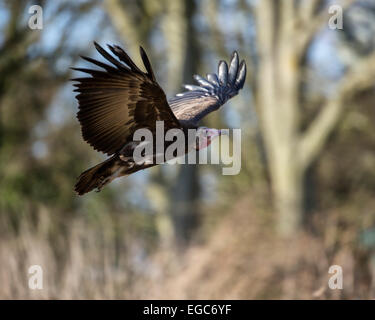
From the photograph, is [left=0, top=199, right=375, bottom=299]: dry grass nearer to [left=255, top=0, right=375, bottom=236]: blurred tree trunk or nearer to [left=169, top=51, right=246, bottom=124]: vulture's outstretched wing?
[left=255, top=0, right=375, bottom=236]: blurred tree trunk

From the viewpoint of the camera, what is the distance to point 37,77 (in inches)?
544

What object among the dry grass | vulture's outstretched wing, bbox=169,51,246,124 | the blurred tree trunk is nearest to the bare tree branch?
the blurred tree trunk

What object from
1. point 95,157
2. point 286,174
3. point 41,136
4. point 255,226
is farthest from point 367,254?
point 41,136

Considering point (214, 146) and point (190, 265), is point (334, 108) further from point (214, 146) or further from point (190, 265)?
point (190, 265)

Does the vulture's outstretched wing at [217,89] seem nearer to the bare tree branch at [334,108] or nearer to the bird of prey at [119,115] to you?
the bird of prey at [119,115]

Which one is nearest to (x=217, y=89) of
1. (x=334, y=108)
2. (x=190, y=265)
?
(x=190, y=265)

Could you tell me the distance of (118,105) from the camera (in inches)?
205

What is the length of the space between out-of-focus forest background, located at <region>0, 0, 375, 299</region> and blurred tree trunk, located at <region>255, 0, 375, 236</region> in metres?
0.03

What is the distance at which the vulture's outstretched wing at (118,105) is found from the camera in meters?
4.93

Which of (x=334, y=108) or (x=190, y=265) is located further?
(x=334, y=108)

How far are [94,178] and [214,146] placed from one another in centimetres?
990

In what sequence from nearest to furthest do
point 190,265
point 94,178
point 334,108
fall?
1. point 94,178
2. point 190,265
3. point 334,108

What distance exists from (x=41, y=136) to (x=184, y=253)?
6.54 meters

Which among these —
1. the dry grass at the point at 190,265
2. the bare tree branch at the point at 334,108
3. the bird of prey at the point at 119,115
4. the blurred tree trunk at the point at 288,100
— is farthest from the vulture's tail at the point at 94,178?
the blurred tree trunk at the point at 288,100
